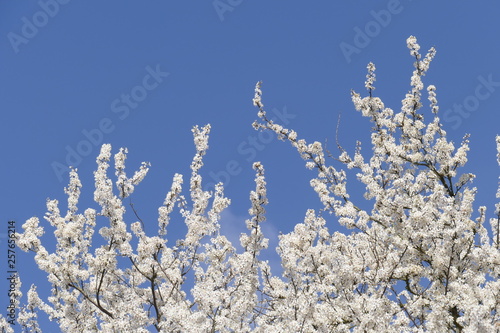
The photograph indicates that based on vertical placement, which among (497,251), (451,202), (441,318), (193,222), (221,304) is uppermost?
(193,222)

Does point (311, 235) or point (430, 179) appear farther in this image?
point (430, 179)

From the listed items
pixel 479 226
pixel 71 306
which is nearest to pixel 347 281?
pixel 479 226

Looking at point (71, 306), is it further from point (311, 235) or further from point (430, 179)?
point (430, 179)

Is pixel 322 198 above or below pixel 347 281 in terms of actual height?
above

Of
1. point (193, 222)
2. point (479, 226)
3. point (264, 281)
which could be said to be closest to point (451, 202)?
point (479, 226)

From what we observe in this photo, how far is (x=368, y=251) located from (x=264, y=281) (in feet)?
6.80

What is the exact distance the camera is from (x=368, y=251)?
10.2 m

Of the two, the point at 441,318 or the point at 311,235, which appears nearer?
the point at 441,318

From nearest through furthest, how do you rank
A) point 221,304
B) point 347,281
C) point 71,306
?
point 221,304
point 347,281
point 71,306

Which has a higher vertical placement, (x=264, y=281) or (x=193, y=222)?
(x=193, y=222)

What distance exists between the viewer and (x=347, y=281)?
9039mm

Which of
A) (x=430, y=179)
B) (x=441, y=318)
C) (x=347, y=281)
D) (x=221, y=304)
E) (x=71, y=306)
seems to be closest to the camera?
(x=441, y=318)

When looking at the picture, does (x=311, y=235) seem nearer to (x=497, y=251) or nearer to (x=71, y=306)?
(x=497, y=251)

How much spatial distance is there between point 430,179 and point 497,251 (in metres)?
2.07
